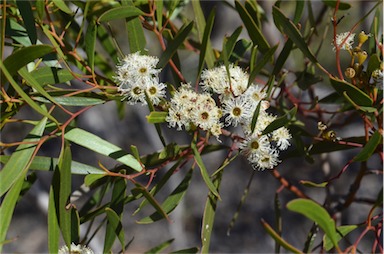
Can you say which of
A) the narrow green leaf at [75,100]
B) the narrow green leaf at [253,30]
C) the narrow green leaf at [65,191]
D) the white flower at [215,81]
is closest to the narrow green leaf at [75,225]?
the narrow green leaf at [65,191]

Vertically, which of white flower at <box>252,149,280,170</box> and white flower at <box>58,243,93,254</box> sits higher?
white flower at <box>252,149,280,170</box>

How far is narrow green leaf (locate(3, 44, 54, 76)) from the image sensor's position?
0.71 meters

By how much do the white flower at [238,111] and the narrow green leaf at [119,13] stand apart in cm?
21

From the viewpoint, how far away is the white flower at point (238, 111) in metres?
0.81

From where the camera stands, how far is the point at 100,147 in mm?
868

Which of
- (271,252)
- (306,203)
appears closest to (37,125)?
(306,203)

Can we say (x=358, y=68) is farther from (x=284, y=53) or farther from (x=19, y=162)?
(x=19, y=162)

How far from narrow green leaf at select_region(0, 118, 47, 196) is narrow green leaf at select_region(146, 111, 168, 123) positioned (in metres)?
0.19

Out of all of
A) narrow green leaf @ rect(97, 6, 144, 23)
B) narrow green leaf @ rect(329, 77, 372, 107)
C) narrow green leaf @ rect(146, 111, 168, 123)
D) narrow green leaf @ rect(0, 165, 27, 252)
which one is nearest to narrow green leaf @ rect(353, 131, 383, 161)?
narrow green leaf @ rect(329, 77, 372, 107)

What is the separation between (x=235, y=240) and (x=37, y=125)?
2.92 meters

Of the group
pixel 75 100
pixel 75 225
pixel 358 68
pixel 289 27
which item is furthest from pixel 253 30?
pixel 75 225

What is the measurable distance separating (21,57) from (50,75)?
155 mm

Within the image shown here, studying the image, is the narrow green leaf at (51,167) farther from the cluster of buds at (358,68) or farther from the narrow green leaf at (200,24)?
the cluster of buds at (358,68)

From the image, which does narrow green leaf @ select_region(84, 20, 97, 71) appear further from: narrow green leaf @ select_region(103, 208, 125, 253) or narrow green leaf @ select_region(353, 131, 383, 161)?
narrow green leaf @ select_region(353, 131, 383, 161)
